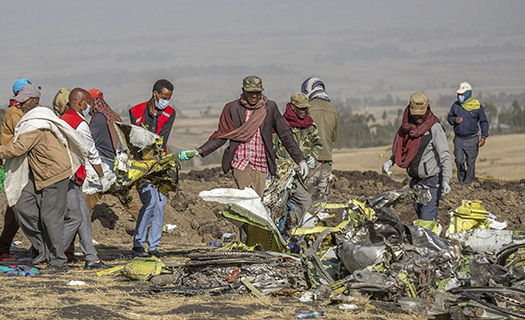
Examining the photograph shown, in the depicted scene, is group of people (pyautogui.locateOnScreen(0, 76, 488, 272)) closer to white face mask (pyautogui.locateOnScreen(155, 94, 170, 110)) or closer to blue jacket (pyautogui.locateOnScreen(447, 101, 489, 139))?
white face mask (pyautogui.locateOnScreen(155, 94, 170, 110))

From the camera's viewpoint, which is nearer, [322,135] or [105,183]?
[105,183]

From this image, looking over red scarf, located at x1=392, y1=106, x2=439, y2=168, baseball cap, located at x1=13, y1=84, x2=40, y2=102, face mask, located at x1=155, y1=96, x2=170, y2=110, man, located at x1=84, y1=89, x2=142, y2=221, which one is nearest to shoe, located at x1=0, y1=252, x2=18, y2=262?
man, located at x1=84, y1=89, x2=142, y2=221

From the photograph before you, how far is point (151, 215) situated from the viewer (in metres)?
8.61

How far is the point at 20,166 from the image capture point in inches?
286

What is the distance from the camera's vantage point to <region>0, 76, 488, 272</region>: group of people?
7.27 meters

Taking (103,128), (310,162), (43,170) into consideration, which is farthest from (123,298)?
(310,162)

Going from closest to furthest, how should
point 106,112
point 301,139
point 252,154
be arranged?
point 252,154
point 106,112
point 301,139

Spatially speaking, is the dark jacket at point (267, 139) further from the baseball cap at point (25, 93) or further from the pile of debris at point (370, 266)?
the baseball cap at point (25, 93)

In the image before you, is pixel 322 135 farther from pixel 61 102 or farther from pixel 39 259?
pixel 39 259

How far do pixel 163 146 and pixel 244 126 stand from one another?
3.33 feet

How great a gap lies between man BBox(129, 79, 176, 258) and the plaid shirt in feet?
3.03

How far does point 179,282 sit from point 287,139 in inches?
96.2

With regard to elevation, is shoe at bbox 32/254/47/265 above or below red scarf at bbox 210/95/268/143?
below

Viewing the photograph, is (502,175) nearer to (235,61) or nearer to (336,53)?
(235,61)
